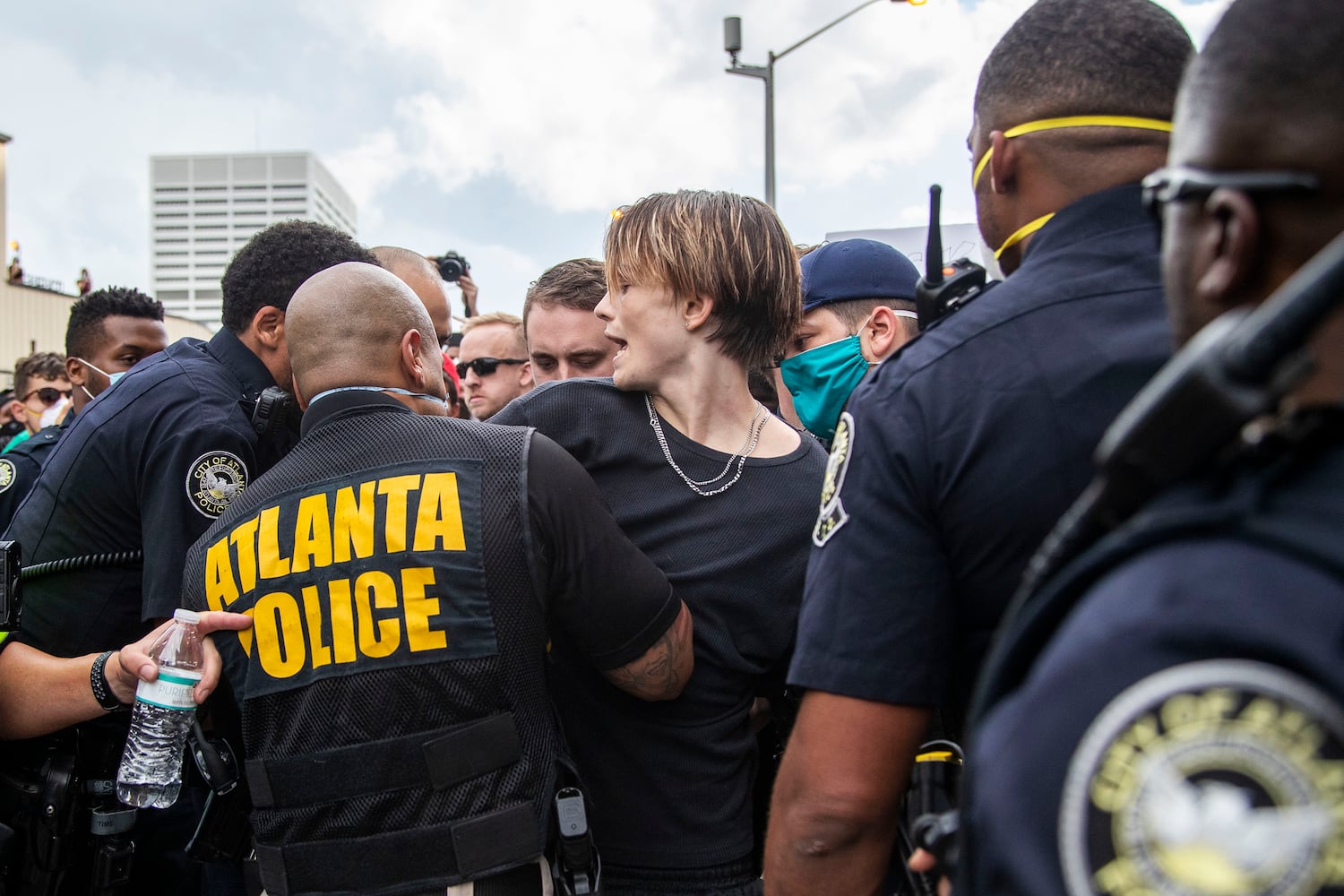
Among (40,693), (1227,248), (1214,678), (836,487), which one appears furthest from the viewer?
(40,693)

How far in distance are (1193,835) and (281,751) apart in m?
1.83

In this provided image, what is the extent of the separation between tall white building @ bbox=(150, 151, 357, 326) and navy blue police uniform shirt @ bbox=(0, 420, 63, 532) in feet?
578

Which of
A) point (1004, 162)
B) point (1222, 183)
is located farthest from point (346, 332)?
point (1222, 183)

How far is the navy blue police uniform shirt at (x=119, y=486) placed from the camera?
2674mm

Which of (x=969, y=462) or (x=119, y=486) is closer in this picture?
(x=969, y=462)

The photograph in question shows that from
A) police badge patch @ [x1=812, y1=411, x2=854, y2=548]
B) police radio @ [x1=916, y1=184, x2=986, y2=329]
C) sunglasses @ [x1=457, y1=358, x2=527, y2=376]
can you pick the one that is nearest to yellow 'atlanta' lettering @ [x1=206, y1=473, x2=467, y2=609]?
police badge patch @ [x1=812, y1=411, x2=854, y2=548]

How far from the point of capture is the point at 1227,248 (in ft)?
2.66

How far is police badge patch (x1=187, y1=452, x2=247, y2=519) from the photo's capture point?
103 inches

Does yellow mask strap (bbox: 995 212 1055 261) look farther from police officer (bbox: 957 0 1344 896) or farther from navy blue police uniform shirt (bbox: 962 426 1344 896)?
navy blue police uniform shirt (bbox: 962 426 1344 896)

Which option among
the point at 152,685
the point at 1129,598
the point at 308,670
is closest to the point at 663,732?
the point at 308,670

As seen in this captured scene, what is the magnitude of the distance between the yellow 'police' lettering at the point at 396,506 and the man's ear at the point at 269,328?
4.60ft

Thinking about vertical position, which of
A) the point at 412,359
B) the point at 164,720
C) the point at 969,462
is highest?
the point at 412,359

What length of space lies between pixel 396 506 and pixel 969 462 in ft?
3.81

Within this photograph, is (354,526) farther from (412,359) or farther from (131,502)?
(131,502)
